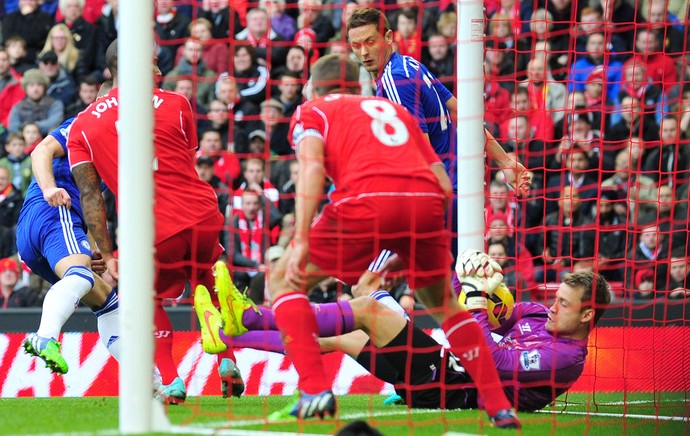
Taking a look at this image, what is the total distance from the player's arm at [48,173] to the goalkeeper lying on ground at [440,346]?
1.25 metres

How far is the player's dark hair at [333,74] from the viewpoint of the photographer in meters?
5.28

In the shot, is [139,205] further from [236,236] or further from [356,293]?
[236,236]

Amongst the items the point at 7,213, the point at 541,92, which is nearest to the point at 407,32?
the point at 541,92

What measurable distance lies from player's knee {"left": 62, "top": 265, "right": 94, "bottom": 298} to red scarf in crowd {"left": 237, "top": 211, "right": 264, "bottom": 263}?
121 inches

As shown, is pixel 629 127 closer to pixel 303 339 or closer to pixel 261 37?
pixel 261 37

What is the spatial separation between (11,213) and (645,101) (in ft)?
20.2

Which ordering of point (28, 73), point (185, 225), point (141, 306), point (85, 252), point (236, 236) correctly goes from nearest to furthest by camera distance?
point (141, 306)
point (185, 225)
point (85, 252)
point (236, 236)
point (28, 73)

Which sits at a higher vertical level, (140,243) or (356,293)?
(140,243)

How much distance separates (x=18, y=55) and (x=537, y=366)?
8.07 m

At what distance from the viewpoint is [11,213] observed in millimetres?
10953

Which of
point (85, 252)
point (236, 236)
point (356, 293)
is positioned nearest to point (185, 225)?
point (85, 252)

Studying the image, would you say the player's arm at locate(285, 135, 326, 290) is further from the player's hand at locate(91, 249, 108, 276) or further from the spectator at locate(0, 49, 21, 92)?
the spectator at locate(0, 49, 21, 92)

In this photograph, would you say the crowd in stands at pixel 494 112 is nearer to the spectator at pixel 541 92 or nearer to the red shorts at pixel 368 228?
the spectator at pixel 541 92

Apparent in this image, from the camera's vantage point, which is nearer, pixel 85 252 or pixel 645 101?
pixel 85 252
